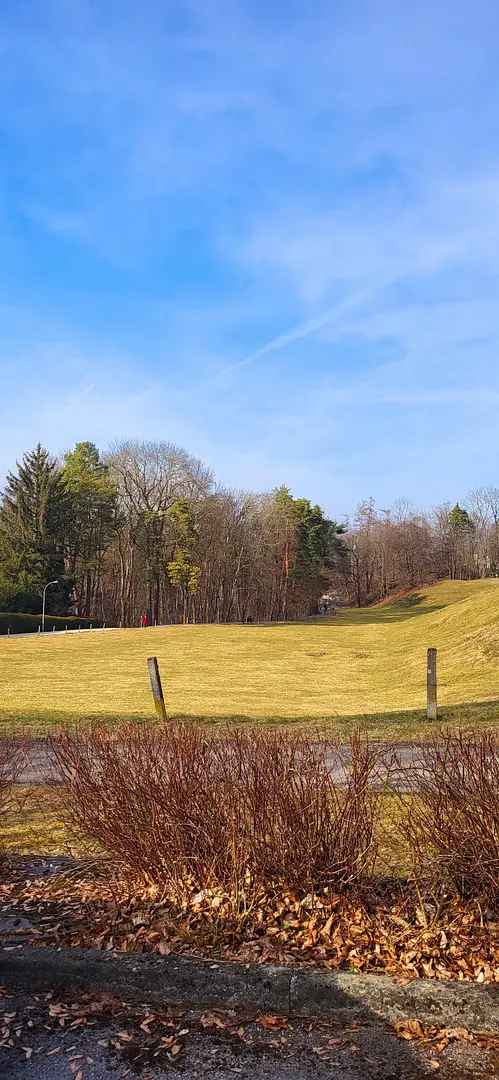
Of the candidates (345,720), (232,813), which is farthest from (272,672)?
(232,813)

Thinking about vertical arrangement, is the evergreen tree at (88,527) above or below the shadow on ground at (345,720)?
above

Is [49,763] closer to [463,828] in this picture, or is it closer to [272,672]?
[463,828]

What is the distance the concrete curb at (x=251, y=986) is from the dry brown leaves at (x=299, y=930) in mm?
128

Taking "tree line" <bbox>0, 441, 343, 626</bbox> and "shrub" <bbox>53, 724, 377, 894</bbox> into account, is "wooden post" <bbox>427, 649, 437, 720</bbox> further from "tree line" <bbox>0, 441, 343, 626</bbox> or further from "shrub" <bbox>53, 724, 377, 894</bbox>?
"tree line" <bbox>0, 441, 343, 626</bbox>

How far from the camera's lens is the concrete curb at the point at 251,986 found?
3.55m

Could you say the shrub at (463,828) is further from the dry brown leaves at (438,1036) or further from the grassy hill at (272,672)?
the grassy hill at (272,672)

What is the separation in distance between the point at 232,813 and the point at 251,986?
0.89 metres

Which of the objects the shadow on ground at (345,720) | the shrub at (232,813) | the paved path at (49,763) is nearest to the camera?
the shrub at (232,813)

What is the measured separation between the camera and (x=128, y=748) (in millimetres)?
5168

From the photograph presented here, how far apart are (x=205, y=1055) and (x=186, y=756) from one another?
1.70 metres

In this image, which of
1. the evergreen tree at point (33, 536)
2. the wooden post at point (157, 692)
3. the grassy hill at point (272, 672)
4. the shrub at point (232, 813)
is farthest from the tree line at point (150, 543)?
the shrub at point (232, 813)

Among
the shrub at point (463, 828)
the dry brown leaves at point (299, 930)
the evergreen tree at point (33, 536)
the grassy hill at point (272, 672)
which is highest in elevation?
the evergreen tree at point (33, 536)

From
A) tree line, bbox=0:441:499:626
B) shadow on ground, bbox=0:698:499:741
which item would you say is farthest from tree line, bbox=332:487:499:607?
shadow on ground, bbox=0:698:499:741

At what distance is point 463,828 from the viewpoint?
4.27m
